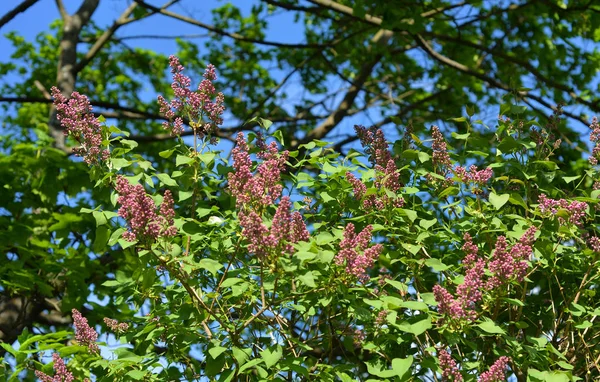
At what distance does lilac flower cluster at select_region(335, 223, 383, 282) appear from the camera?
257 centimetres

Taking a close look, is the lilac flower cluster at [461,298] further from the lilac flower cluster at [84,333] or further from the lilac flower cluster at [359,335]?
the lilac flower cluster at [84,333]

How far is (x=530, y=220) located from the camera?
3.16 meters

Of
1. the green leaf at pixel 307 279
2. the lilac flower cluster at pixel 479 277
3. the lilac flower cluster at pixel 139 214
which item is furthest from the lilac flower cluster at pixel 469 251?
the lilac flower cluster at pixel 139 214

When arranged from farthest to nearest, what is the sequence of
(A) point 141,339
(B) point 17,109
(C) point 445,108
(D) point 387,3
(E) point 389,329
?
(B) point 17,109
(C) point 445,108
(D) point 387,3
(A) point 141,339
(E) point 389,329

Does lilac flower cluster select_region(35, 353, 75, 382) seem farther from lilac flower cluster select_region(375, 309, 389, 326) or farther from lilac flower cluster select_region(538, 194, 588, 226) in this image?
lilac flower cluster select_region(538, 194, 588, 226)

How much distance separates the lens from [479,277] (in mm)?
2732

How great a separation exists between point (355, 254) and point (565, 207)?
3.17 ft

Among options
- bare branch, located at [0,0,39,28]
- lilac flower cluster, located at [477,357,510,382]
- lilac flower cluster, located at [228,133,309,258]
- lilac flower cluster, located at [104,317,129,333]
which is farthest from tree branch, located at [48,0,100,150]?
lilac flower cluster, located at [477,357,510,382]

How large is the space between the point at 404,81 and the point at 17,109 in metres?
5.97

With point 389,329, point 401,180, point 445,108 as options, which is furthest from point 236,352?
point 445,108

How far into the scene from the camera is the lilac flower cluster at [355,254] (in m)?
2.57

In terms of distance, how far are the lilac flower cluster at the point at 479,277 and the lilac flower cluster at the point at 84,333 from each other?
134 cm

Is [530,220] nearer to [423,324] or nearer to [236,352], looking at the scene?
[423,324]

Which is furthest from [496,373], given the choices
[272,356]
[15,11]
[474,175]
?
[15,11]
